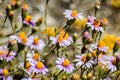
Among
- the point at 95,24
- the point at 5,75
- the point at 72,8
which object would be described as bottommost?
the point at 72,8

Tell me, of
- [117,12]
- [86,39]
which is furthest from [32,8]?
[86,39]

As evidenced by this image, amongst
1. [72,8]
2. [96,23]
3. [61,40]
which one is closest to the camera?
[61,40]

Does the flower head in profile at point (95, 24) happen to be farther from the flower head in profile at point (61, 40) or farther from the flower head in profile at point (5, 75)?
the flower head in profile at point (5, 75)

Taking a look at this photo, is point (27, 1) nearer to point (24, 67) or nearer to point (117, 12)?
point (117, 12)

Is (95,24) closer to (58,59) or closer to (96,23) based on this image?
(96,23)

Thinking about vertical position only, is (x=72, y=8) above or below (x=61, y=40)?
below

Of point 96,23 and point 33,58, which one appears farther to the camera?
point 96,23

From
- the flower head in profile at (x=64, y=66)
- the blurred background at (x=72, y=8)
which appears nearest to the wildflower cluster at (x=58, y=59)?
the flower head in profile at (x=64, y=66)

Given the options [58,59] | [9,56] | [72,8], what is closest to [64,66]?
[58,59]

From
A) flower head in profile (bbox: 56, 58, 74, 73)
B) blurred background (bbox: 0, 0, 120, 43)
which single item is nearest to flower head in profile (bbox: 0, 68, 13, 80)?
flower head in profile (bbox: 56, 58, 74, 73)

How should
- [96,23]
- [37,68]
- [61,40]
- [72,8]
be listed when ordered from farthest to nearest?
[72,8] → [96,23] → [61,40] → [37,68]

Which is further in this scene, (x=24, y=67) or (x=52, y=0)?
(x=52, y=0)
